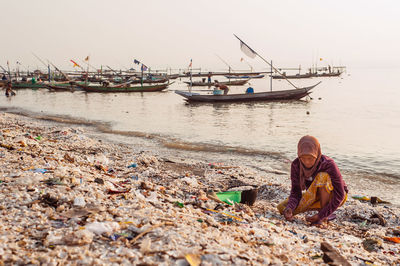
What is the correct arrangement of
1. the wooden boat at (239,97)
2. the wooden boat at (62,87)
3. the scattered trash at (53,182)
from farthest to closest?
the wooden boat at (62,87), the wooden boat at (239,97), the scattered trash at (53,182)

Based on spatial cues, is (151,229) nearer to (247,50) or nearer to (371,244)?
(371,244)

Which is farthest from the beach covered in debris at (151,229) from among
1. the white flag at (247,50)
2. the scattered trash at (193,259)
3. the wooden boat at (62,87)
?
the wooden boat at (62,87)

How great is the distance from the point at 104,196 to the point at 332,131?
1333 cm

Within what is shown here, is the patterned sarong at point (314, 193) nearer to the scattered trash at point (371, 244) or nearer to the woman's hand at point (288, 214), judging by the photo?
the woman's hand at point (288, 214)

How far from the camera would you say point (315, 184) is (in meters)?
3.33

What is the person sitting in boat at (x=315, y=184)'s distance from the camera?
3.25m

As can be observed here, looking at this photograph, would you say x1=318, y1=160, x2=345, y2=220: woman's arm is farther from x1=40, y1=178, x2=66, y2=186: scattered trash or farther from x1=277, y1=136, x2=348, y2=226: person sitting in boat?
x1=40, y1=178, x2=66, y2=186: scattered trash

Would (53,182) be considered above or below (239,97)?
below

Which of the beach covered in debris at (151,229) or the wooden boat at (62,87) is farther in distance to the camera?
the wooden boat at (62,87)

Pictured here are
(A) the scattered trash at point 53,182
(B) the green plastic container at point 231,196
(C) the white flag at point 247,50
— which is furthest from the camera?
(C) the white flag at point 247,50

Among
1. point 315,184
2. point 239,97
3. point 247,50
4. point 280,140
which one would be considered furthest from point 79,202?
point 239,97

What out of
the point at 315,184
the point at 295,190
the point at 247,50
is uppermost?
the point at 247,50

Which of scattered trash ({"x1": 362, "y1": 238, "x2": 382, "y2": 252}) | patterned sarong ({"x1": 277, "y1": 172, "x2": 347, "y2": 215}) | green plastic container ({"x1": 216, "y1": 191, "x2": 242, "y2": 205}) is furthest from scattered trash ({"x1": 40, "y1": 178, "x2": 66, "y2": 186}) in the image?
scattered trash ({"x1": 362, "y1": 238, "x2": 382, "y2": 252})

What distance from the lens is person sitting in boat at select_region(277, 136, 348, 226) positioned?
10.6ft
